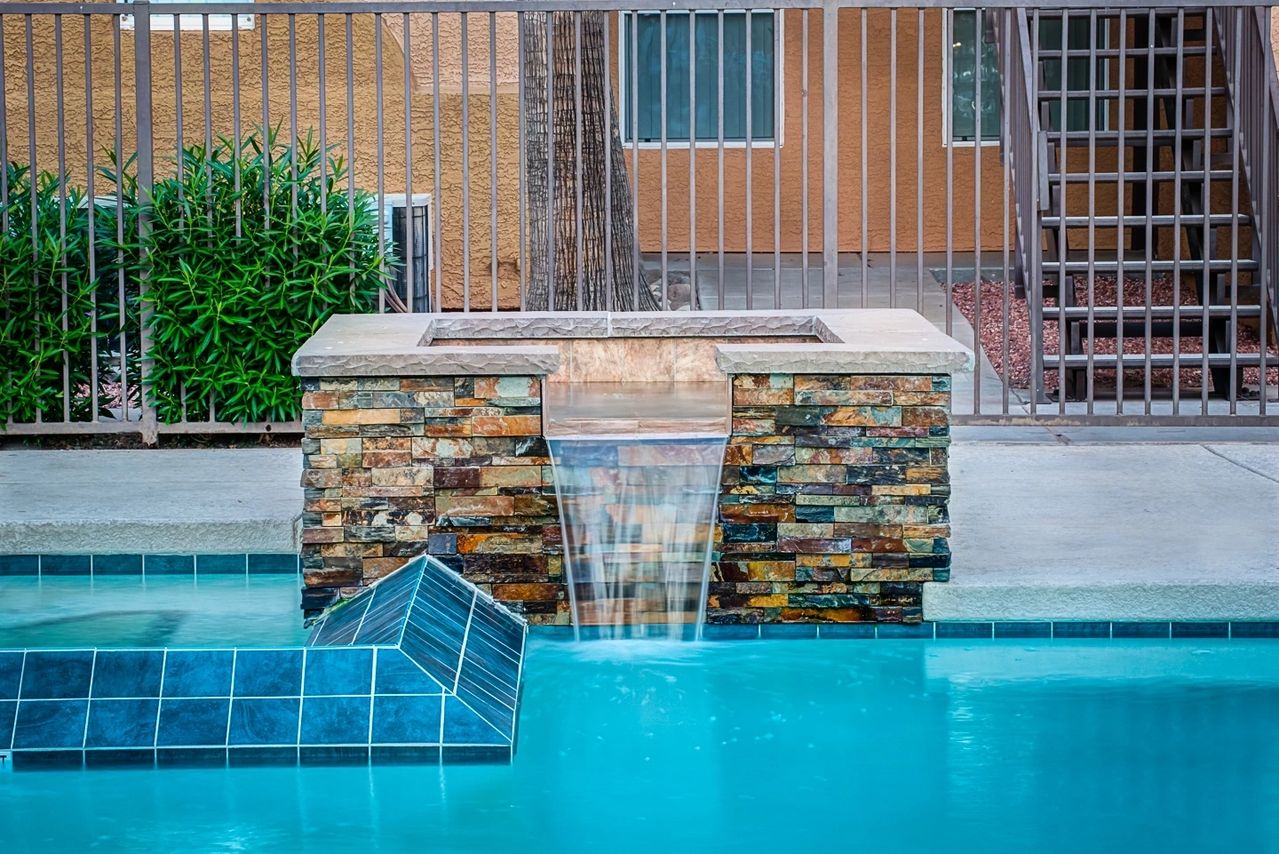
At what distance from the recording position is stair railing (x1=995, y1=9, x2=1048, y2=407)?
850 cm

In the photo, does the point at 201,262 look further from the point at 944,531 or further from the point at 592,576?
the point at 944,531

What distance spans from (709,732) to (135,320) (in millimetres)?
4363

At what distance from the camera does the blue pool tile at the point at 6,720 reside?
4.36 m

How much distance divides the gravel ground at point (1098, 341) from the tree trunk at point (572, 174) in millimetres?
1861

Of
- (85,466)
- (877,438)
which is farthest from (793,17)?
(877,438)

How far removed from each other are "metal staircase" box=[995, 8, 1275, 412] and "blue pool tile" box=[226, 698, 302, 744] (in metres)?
4.73

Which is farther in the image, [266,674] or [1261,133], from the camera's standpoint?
[1261,133]

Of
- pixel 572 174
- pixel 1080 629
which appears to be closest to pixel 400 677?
pixel 1080 629

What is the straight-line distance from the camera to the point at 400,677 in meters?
4.41

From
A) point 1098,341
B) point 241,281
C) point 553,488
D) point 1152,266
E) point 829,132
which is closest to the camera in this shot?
point 553,488

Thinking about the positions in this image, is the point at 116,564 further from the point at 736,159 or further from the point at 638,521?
the point at 736,159

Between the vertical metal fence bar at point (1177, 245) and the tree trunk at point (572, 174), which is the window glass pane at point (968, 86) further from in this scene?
the tree trunk at point (572, 174)

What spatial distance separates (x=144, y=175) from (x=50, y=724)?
4.06 meters

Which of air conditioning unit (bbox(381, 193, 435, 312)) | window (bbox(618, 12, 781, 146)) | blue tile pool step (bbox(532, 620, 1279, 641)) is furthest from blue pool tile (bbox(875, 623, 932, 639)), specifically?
window (bbox(618, 12, 781, 146))
